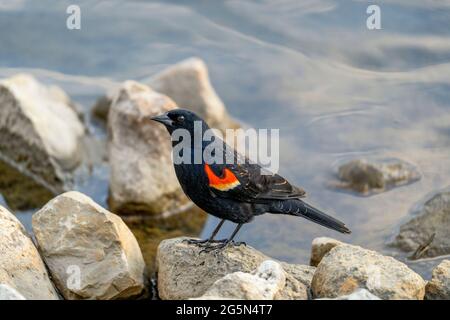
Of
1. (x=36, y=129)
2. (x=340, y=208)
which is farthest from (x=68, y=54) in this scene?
(x=340, y=208)

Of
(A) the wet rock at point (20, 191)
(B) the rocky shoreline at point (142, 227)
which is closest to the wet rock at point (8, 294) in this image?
(B) the rocky shoreline at point (142, 227)

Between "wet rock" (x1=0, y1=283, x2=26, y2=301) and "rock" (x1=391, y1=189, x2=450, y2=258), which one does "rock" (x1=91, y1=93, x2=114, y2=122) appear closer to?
"rock" (x1=391, y1=189, x2=450, y2=258)

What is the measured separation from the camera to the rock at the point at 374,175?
929 centimetres

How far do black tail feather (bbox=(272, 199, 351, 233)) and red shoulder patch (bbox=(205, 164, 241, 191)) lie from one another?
53cm

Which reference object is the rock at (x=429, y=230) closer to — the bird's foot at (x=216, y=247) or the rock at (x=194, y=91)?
the bird's foot at (x=216, y=247)

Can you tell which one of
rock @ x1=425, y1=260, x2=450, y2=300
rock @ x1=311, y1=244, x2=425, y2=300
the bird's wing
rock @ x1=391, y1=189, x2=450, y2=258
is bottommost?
rock @ x1=391, y1=189, x2=450, y2=258

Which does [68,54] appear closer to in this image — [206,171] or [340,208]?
[340,208]

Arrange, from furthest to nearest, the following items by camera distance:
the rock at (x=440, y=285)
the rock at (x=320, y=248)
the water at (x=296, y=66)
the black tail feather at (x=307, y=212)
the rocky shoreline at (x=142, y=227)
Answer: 1. the water at (x=296, y=66)
2. the rock at (x=320, y=248)
3. the black tail feather at (x=307, y=212)
4. the rock at (x=440, y=285)
5. the rocky shoreline at (x=142, y=227)

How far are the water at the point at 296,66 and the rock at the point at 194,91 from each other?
0.51 metres

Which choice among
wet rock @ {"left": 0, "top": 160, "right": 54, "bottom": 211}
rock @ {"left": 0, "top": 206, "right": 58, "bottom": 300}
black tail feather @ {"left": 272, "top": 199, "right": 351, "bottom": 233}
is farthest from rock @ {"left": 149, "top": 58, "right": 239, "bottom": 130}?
rock @ {"left": 0, "top": 206, "right": 58, "bottom": 300}

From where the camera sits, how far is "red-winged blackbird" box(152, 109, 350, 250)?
6312 mm

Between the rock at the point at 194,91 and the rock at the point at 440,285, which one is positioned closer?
the rock at the point at 440,285

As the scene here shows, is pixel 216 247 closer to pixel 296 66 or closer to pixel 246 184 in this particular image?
pixel 246 184

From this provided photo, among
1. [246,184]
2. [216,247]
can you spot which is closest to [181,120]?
[246,184]
